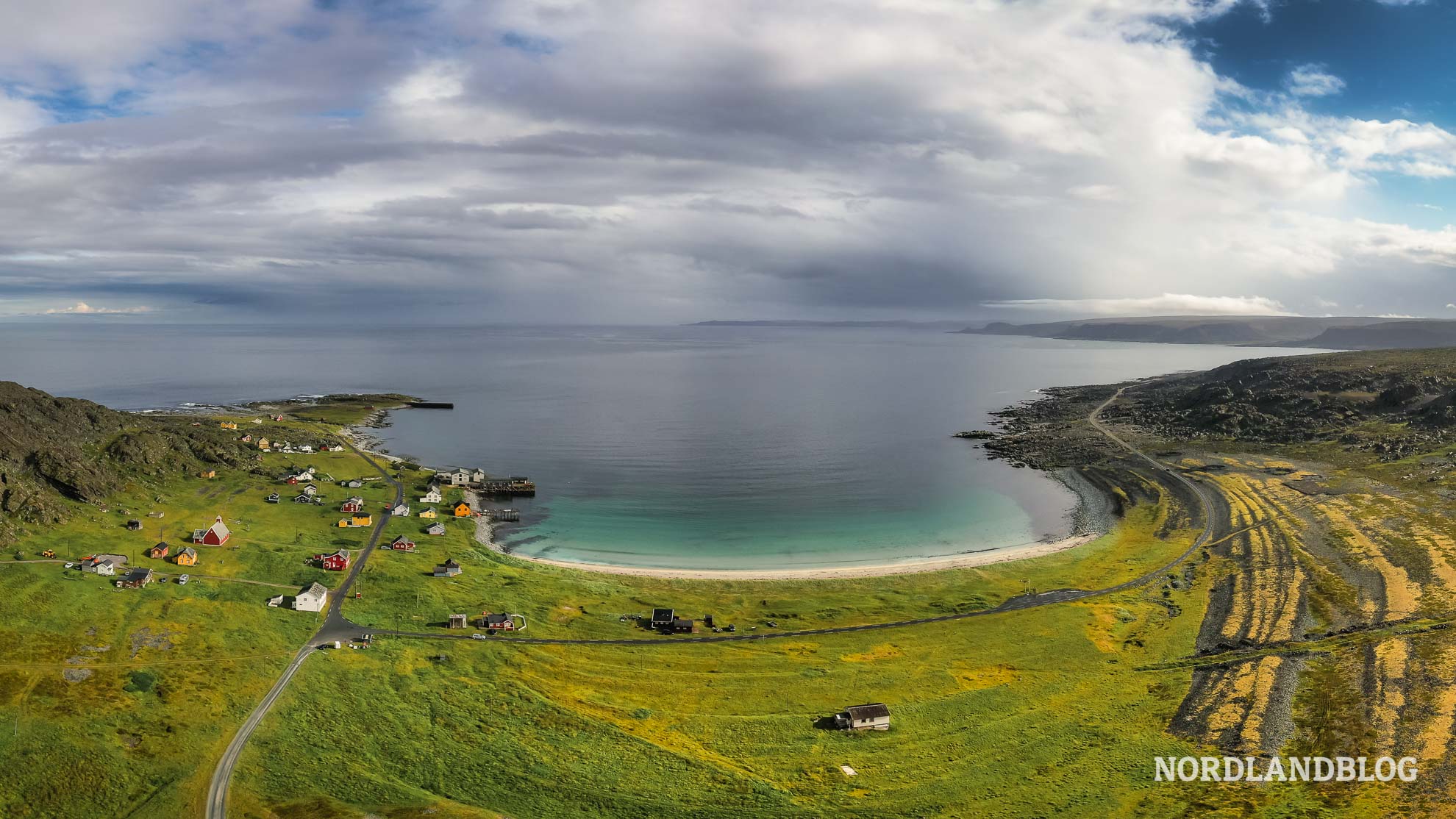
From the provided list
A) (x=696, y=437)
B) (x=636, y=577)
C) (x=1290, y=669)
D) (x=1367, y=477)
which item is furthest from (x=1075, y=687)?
(x=696, y=437)

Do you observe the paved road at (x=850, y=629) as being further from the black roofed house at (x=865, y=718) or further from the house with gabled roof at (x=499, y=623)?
the black roofed house at (x=865, y=718)

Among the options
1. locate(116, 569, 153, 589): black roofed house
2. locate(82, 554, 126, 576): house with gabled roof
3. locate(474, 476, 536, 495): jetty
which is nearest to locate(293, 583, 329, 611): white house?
locate(116, 569, 153, 589): black roofed house

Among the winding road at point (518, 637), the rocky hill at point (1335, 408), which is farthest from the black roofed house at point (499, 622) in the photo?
the rocky hill at point (1335, 408)

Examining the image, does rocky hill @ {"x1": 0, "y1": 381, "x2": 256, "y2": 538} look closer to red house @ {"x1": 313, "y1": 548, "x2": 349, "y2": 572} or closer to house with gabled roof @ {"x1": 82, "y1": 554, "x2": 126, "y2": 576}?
house with gabled roof @ {"x1": 82, "y1": 554, "x2": 126, "y2": 576}

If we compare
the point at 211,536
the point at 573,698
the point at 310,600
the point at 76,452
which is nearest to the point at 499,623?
the point at 573,698

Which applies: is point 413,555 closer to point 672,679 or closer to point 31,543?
point 31,543

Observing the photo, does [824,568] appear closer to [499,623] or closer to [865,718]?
[865,718]

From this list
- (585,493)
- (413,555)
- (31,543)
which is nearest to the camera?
(31,543)

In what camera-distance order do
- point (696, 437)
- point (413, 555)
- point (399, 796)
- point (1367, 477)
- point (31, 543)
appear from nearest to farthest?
point (399, 796) < point (31, 543) < point (413, 555) < point (1367, 477) < point (696, 437)
